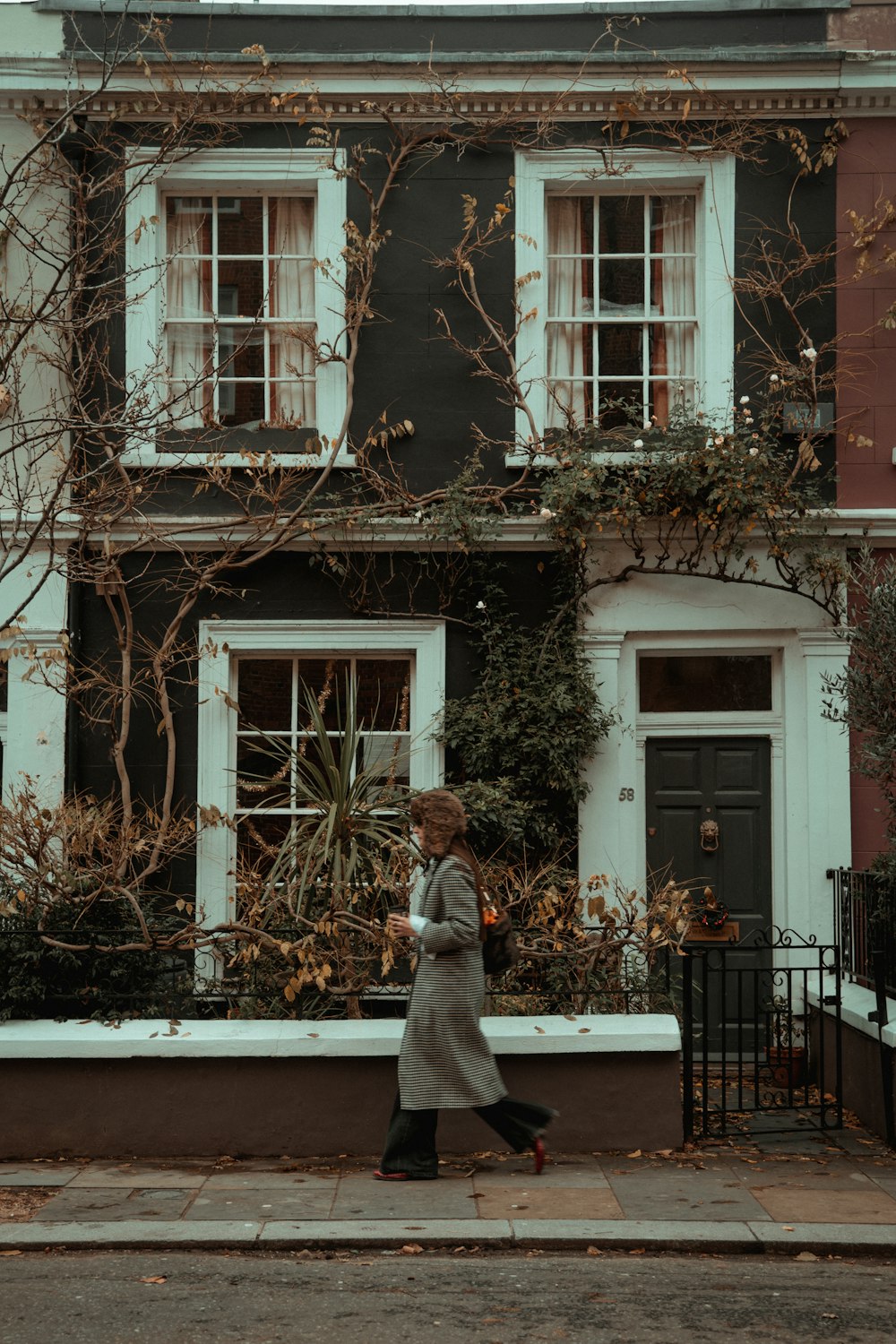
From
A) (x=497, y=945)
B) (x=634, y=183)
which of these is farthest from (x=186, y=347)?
(x=497, y=945)

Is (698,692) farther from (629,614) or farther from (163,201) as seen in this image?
(163,201)

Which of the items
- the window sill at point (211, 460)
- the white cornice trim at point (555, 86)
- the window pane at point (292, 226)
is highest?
the white cornice trim at point (555, 86)

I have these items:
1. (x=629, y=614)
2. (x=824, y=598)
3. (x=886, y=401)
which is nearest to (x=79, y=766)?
(x=629, y=614)

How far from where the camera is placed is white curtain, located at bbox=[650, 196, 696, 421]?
10.5 m

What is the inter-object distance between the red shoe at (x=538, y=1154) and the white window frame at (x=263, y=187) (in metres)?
5.14

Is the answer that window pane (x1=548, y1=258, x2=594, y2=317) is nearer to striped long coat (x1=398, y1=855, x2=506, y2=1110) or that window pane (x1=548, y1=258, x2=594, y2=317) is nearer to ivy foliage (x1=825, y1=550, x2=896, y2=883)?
ivy foliage (x1=825, y1=550, x2=896, y2=883)

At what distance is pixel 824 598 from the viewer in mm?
9984

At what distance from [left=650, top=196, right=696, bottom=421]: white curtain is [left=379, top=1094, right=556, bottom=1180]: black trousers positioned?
546 centimetres

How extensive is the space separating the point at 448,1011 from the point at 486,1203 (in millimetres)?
892

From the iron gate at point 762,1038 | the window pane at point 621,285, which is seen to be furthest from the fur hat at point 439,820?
the window pane at point 621,285

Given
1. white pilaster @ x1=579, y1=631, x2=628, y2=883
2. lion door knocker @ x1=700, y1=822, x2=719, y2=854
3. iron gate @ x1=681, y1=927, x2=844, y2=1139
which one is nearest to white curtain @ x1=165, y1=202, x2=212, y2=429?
white pilaster @ x1=579, y1=631, x2=628, y2=883

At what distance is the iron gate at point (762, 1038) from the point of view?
25.6ft

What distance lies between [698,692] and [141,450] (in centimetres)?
437

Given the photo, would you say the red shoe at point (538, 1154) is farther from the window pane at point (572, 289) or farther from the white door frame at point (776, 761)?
the window pane at point (572, 289)
